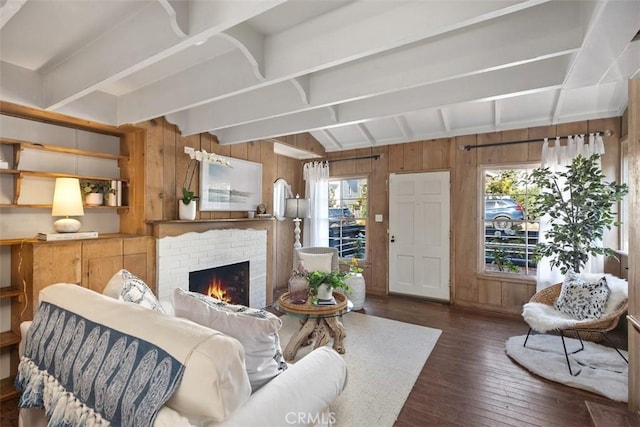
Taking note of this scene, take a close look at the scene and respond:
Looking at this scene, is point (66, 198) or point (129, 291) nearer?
point (129, 291)

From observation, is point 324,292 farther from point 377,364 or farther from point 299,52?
point 299,52

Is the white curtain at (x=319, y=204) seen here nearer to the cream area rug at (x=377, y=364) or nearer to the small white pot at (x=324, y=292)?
the cream area rug at (x=377, y=364)

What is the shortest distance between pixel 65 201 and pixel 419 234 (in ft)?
13.7

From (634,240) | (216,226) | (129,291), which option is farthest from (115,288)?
(634,240)

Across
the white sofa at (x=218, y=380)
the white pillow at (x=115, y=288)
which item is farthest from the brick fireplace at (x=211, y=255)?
the white sofa at (x=218, y=380)

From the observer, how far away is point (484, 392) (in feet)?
7.21

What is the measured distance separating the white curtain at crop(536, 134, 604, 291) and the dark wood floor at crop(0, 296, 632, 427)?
0.74m

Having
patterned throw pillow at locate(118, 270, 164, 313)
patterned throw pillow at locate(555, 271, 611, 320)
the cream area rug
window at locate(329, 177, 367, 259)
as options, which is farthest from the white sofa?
window at locate(329, 177, 367, 259)

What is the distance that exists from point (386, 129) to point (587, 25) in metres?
2.97

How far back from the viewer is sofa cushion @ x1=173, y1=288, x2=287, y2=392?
1222mm

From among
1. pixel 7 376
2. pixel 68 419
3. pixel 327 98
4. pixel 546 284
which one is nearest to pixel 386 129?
pixel 327 98

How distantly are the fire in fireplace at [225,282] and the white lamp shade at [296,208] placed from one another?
1.28 metres

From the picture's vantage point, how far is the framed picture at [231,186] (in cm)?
354

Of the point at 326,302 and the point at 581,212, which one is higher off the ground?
the point at 581,212
